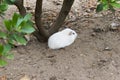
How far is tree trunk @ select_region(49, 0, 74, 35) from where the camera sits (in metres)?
3.13

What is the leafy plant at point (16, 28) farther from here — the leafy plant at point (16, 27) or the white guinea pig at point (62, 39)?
the white guinea pig at point (62, 39)

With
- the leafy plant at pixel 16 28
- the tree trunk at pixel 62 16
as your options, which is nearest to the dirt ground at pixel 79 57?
the tree trunk at pixel 62 16

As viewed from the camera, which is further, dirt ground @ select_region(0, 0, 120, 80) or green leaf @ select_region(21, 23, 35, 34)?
dirt ground @ select_region(0, 0, 120, 80)

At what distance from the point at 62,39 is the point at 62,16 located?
0.21 metres

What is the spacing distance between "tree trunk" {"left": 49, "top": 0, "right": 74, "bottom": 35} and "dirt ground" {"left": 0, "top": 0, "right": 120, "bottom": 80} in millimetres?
169

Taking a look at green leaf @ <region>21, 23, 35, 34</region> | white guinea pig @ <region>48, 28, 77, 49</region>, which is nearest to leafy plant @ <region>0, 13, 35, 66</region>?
green leaf @ <region>21, 23, 35, 34</region>

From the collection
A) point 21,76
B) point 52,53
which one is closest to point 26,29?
point 21,76

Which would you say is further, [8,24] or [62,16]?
[62,16]

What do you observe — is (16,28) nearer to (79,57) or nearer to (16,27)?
(16,27)

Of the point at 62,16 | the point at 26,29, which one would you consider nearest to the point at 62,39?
the point at 62,16

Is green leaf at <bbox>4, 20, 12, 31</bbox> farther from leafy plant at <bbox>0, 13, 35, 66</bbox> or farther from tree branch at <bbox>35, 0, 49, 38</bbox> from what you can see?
tree branch at <bbox>35, 0, 49, 38</bbox>

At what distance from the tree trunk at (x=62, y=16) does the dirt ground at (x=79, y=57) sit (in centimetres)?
17

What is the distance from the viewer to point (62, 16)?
3.25m

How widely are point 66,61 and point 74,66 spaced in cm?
10
